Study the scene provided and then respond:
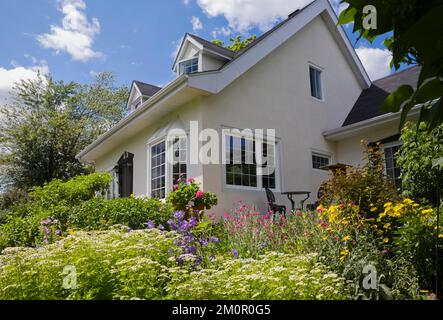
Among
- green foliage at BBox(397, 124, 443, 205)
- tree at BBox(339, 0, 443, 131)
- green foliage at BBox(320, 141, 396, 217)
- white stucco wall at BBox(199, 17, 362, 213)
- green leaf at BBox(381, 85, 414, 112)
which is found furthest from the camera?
white stucco wall at BBox(199, 17, 362, 213)

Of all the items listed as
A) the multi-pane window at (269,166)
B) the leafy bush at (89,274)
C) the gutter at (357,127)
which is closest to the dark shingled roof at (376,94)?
the gutter at (357,127)

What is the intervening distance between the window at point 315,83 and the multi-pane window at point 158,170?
212 inches

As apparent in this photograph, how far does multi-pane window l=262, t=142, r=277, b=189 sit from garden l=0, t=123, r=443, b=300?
3.52 m

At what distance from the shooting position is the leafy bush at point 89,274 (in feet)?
9.73

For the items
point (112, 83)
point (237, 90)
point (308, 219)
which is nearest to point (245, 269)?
point (308, 219)

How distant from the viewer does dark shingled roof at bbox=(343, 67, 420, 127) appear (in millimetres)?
12250

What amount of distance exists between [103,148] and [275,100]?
738 centimetres

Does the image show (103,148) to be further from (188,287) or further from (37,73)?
(37,73)

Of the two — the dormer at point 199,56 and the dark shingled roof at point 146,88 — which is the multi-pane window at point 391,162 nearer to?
the dormer at point 199,56

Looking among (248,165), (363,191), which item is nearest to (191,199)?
(248,165)

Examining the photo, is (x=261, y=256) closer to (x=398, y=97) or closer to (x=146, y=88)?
(x=398, y=97)

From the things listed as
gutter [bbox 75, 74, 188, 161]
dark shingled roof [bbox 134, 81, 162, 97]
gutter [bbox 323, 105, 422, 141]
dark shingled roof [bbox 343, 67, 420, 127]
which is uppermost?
dark shingled roof [bbox 134, 81, 162, 97]

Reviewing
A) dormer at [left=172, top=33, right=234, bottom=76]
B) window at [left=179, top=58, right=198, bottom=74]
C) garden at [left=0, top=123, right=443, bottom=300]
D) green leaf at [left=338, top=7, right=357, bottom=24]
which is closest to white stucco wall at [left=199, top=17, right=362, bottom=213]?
dormer at [left=172, top=33, right=234, bottom=76]

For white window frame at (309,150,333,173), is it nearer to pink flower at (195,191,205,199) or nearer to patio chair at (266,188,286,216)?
patio chair at (266,188,286,216)
